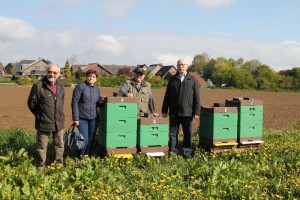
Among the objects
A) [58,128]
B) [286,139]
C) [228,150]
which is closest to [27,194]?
[58,128]

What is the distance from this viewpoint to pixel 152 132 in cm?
798

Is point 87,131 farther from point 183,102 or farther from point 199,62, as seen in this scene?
point 199,62

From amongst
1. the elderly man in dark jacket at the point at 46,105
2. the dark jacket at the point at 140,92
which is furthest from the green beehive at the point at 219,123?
the elderly man in dark jacket at the point at 46,105

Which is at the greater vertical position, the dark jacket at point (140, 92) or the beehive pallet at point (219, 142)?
the dark jacket at point (140, 92)

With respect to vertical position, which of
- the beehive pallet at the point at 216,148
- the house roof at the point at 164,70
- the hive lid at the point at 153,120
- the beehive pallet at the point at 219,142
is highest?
the house roof at the point at 164,70

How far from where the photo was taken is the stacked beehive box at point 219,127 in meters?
8.70

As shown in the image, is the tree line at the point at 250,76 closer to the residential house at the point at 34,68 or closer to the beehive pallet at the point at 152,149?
the residential house at the point at 34,68

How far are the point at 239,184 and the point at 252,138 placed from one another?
3.58m

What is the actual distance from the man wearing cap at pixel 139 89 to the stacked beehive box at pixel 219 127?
1.50 metres

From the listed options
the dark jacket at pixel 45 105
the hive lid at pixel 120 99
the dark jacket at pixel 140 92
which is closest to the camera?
the dark jacket at pixel 45 105

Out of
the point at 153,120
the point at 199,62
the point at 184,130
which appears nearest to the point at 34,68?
the point at 199,62

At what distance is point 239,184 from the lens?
5.95 m

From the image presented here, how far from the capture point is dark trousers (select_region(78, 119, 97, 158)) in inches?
301

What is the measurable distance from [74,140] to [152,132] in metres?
1.74
